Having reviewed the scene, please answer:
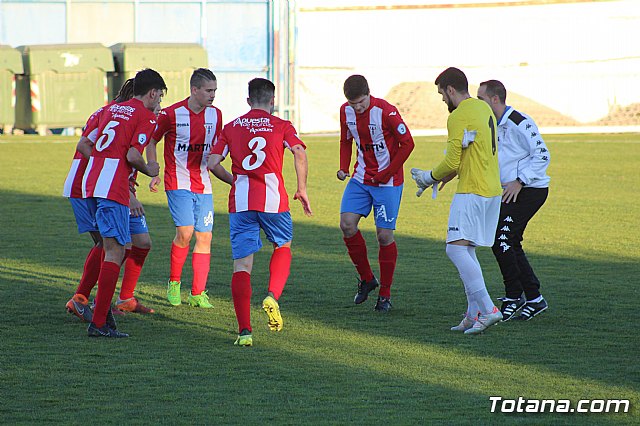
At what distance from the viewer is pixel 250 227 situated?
7629 mm

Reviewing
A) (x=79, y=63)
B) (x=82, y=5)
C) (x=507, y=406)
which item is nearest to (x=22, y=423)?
(x=507, y=406)

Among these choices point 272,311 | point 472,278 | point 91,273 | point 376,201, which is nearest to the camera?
point 272,311

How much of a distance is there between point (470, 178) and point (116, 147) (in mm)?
2553

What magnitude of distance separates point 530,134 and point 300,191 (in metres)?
2.02

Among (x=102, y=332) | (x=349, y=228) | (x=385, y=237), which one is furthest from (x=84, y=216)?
(x=385, y=237)

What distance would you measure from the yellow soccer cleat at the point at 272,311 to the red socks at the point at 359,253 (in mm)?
1792

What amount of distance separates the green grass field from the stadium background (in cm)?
1954

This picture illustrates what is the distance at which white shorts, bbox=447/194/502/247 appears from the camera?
772 cm

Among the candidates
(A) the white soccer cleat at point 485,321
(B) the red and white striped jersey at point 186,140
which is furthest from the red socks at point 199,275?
(A) the white soccer cleat at point 485,321

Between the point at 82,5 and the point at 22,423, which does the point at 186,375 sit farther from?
the point at 82,5

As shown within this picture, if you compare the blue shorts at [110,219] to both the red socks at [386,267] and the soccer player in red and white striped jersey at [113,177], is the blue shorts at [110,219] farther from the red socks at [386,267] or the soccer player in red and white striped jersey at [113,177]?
the red socks at [386,267]

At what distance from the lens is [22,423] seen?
18.4 ft

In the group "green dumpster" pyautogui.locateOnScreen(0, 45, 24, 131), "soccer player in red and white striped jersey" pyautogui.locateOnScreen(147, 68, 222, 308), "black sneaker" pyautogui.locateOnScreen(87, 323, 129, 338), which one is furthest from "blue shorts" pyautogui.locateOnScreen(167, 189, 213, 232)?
"green dumpster" pyautogui.locateOnScreen(0, 45, 24, 131)

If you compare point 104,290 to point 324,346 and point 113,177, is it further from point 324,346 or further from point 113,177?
point 324,346
